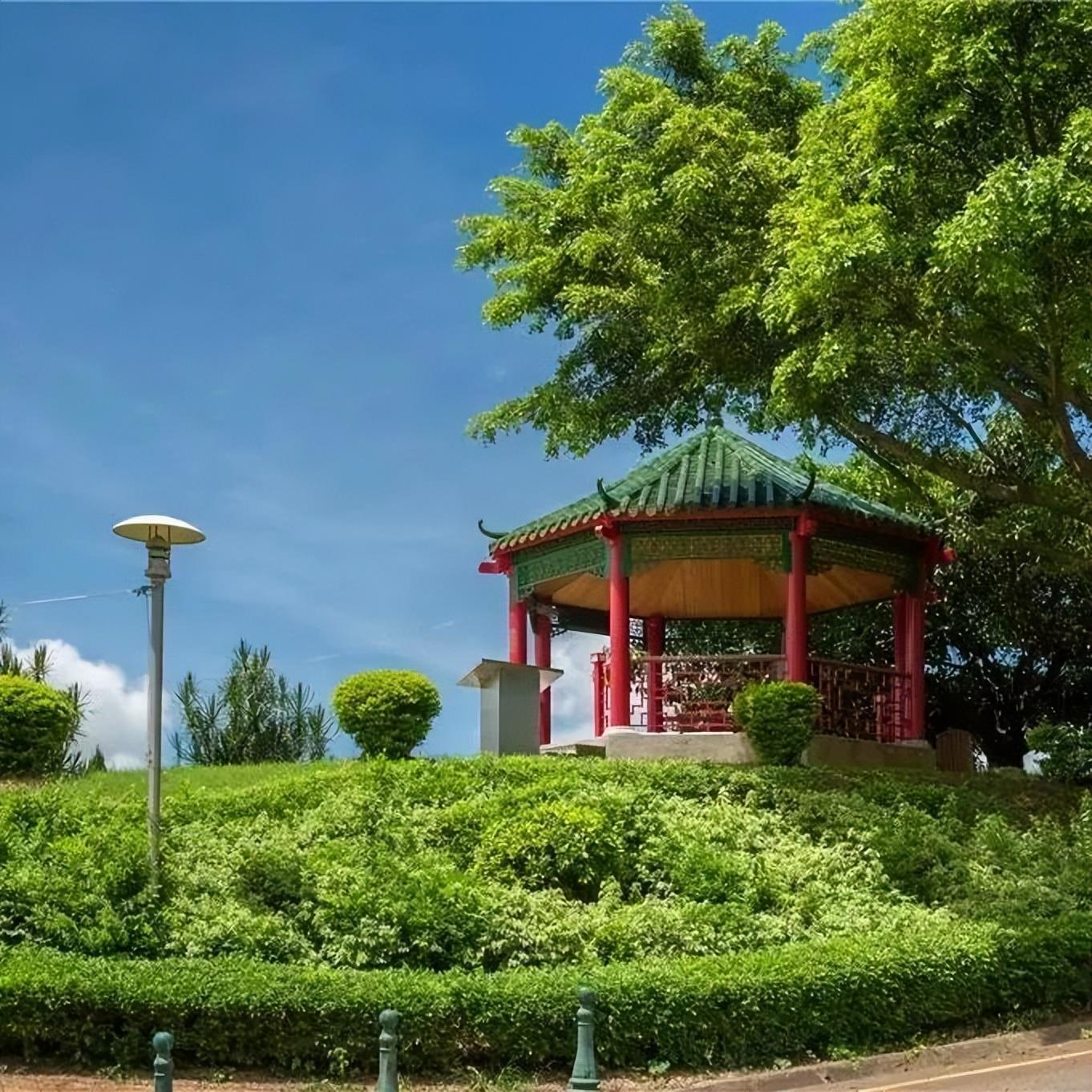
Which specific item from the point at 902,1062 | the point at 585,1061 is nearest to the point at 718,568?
the point at 902,1062

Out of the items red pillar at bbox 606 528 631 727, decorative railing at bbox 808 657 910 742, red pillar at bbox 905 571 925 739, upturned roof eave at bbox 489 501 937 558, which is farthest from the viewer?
red pillar at bbox 905 571 925 739

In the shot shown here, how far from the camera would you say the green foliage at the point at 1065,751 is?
1800 cm

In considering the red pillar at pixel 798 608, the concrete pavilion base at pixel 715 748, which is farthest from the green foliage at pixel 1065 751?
the red pillar at pixel 798 608

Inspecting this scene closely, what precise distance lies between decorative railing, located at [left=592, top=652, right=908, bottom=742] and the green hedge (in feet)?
28.1

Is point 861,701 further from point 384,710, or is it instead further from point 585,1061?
point 585,1061

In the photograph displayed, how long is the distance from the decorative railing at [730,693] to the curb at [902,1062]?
775cm

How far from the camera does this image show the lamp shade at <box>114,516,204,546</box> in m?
11.2

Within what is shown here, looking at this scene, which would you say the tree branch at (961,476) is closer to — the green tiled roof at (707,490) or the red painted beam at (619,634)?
the green tiled roof at (707,490)

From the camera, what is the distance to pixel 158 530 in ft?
37.1

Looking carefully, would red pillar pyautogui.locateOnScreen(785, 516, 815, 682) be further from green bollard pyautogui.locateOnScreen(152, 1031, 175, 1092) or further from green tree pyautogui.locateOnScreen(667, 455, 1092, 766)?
green bollard pyautogui.locateOnScreen(152, 1031, 175, 1092)

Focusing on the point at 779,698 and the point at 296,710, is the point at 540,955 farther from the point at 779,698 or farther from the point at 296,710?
the point at 296,710

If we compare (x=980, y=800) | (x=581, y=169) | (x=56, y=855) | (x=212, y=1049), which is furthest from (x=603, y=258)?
(x=212, y=1049)

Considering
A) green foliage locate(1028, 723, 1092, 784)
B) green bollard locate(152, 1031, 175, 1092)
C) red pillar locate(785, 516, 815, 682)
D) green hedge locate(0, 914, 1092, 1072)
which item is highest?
red pillar locate(785, 516, 815, 682)

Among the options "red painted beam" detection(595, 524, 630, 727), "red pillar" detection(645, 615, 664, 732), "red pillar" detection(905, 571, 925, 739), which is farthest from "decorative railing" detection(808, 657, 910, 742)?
"red painted beam" detection(595, 524, 630, 727)
